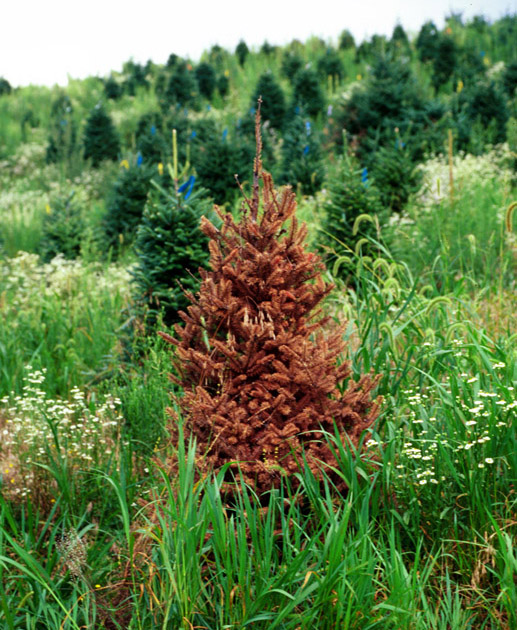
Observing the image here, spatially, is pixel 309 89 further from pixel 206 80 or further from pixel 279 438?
pixel 279 438

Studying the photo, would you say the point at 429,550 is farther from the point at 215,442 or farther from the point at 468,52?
the point at 468,52

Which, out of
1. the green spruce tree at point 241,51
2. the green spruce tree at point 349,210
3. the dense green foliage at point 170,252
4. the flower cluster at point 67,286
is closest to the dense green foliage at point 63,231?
the flower cluster at point 67,286

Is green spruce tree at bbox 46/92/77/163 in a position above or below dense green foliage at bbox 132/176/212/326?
above

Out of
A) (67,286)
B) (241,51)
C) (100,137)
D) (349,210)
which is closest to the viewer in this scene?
(349,210)

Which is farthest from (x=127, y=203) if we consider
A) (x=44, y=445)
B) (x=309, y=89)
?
(x=309, y=89)

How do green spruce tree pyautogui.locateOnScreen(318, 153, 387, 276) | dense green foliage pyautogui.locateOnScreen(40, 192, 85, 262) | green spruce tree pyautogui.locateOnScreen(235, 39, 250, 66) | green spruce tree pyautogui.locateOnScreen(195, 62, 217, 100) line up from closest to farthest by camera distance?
green spruce tree pyautogui.locateOnScreen(318, 153, 387, 276) → dense green foliage pyautogui.locateOnScreen(40, 192, 85, 262) → green spruce tree pyautogui.locateOnScreen(195, 62, 217, 100) → green spruce tree pyautogui.locateOnScreen(235, 39, 250, 66)

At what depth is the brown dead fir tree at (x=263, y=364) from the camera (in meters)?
2.55

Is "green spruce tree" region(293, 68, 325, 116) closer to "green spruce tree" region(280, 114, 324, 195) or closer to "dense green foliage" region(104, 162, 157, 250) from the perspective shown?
"green spruce tree" region(280, 114, 324, 195)

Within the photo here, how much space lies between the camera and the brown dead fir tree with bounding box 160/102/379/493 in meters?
2.55

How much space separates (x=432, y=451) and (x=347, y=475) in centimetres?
45

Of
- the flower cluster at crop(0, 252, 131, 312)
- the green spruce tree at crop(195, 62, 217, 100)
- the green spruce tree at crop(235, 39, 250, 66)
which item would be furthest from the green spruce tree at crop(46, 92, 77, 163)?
the flower cluster at crop(0, 252, 131, 312)

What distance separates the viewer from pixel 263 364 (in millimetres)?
2645

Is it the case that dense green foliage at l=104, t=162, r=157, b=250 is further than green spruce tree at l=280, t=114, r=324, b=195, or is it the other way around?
green spruce tree at l=280, t=114, r=324, b=195

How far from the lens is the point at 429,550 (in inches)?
109
